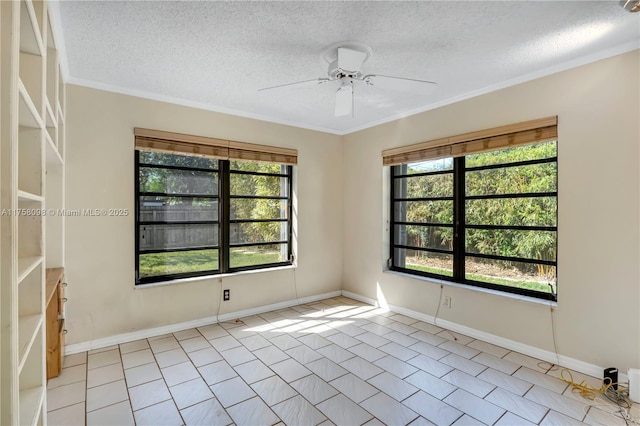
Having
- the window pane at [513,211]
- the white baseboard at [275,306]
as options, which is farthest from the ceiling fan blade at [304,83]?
the white baseboard at [275,306]

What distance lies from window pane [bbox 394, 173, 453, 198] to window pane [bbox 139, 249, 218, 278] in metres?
2.55

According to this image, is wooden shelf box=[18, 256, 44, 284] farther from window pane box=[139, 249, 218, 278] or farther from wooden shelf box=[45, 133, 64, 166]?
window pane box=[139, 249, 218, 278]

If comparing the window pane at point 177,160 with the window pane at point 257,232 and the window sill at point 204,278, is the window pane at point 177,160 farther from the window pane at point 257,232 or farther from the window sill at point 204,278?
the window sill at point 204,278

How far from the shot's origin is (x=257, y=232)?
14.3 ft

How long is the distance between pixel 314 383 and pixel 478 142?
283cm

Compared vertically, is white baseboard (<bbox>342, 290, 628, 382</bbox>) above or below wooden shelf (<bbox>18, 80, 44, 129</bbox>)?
below

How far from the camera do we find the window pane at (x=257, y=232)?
163 inches

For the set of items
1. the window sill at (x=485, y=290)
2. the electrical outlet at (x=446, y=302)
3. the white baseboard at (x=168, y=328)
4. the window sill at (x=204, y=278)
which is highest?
the window sill at (x=204, y=278)

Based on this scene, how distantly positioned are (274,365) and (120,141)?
2.69m

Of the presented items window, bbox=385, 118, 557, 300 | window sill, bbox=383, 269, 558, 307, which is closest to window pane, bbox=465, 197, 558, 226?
window, bbox=385, 118, 557, 300

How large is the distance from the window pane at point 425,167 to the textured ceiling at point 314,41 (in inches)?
30.2

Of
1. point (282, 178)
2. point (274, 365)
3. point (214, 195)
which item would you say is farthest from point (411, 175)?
point (274, 365)

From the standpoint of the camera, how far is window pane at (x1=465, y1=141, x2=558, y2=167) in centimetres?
302

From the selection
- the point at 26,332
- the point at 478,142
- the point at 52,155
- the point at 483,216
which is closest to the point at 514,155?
the point at 478,142
